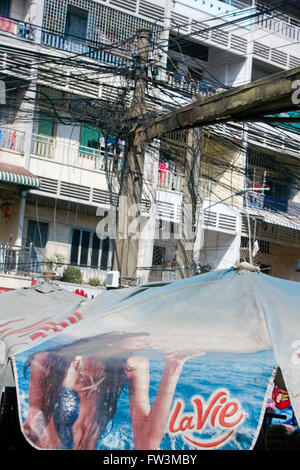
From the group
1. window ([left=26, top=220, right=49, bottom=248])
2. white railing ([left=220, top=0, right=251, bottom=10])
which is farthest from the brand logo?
white railing ([left=220, top=0, right=251, bottom=10])

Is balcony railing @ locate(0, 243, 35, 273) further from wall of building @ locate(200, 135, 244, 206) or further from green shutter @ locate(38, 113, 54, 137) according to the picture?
wall of building @ locate(200, 135, 244, 206)

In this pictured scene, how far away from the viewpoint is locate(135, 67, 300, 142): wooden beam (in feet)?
25.1

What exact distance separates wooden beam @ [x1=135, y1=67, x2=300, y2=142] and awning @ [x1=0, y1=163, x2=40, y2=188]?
319 inches

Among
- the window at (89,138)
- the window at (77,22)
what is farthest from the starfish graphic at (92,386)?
the window at (77,22)

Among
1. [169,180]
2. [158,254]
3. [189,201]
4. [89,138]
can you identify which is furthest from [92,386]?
[158,254]

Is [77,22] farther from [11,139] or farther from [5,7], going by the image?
[11,139]

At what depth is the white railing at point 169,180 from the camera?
21.6 meters

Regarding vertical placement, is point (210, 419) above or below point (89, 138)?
below

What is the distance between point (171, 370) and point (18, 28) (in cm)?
1664

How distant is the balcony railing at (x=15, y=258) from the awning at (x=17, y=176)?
6.01 ft

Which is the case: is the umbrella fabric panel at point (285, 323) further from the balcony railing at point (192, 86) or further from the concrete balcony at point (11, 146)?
the concrete balcony at point (11, 146)

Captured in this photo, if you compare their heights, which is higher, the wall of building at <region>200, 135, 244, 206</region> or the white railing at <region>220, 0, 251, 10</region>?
the white railing at <region>220, 0, 251, 10</region>

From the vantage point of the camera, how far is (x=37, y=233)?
2034 centimetres
